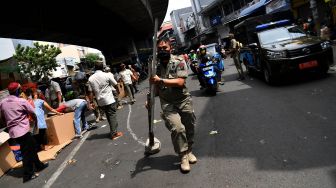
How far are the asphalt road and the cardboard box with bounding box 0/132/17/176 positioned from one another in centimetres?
31

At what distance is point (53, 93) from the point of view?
34.7 ft

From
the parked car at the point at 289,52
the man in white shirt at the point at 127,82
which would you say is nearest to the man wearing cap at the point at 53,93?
the man in white shirt at the point at 127,82

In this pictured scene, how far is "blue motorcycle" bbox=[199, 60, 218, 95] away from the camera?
1162 centimetres

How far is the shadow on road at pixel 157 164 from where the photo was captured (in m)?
5.41

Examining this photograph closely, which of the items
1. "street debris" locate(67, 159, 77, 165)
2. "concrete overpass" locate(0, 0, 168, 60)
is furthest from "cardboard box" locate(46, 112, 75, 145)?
"concrete overpass" locate(0, 0, 168, 60)

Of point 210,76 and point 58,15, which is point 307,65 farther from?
point 58,15

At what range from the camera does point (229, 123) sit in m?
7.37

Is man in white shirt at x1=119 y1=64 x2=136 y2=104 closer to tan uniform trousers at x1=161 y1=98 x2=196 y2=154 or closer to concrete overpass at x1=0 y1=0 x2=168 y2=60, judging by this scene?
concrete overpass at x1=0 y1=0 x2=168 y2=60

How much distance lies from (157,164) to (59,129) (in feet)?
13.4

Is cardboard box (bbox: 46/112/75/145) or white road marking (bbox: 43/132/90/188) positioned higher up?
cardboard box (bbox: 46/112/75/145)

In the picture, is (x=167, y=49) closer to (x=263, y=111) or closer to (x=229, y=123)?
(x=229, y=123)

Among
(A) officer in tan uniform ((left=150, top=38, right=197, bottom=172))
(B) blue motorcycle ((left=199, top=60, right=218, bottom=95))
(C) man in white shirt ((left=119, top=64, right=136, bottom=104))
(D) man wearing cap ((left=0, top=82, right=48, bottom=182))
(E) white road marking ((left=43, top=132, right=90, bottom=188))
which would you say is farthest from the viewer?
(C) man in white shirt ((left=119, top=64, right=136, bottom=104))

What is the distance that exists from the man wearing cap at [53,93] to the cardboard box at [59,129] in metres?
1.37

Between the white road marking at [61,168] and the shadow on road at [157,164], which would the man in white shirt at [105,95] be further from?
the shadow on road at [157,164]
